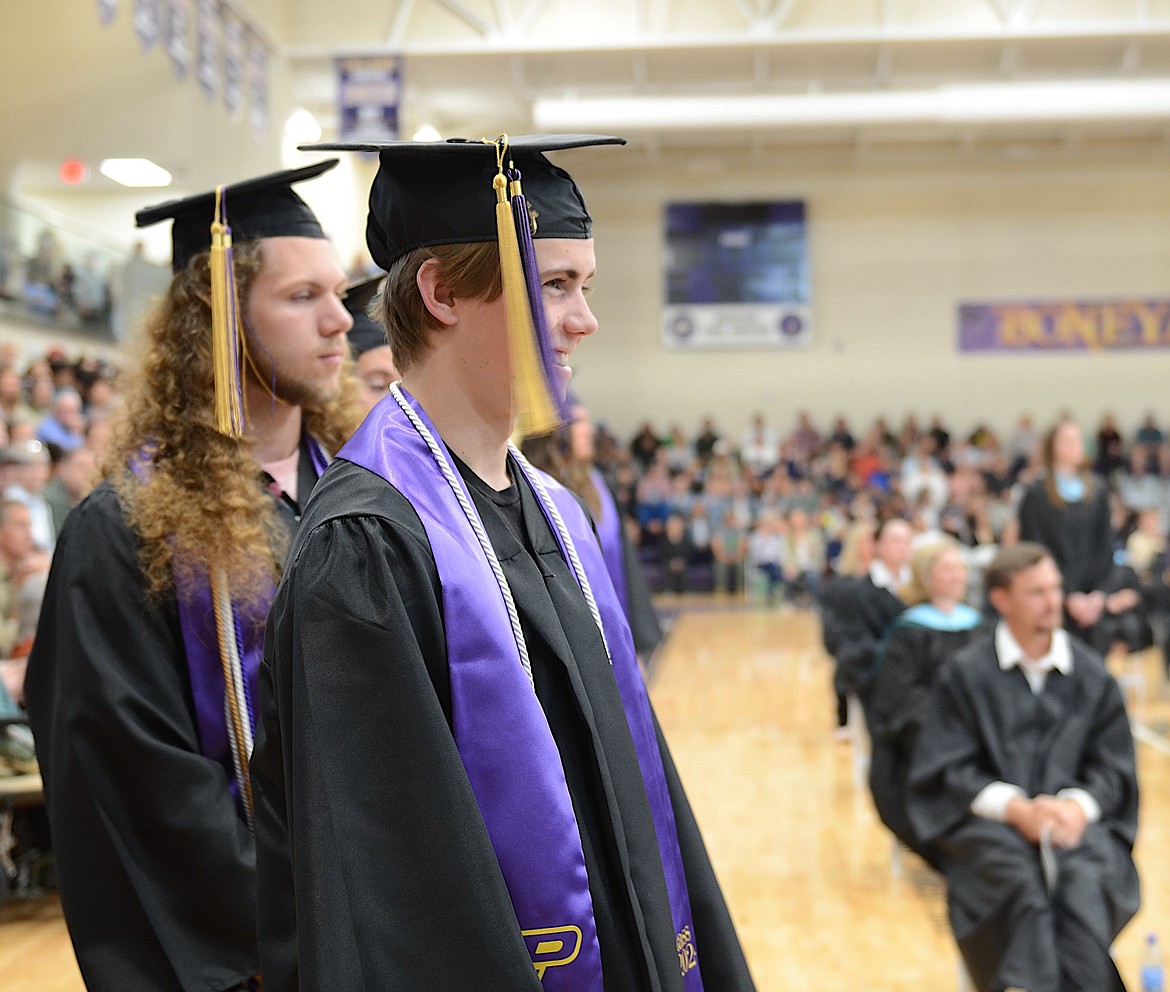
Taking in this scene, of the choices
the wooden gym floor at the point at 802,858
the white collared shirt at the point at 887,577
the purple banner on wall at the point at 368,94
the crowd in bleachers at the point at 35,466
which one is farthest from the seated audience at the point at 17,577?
the purple banner on wall at the point at 368,94

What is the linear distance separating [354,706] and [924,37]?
14082mm

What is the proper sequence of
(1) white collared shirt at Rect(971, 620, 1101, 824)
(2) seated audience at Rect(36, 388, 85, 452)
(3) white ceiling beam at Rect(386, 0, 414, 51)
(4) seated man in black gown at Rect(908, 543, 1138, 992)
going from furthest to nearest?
1. (3) white ceiling beam at Rect(386, 0, 414, 51)
2. (2) seated audience at Rect(36, 388, 85, 452)
3. (1) white collared shirt at Rect(971, 620, 1101, 824)
4. (4) seated man in black gown at Rect(908, 543, 1138, 992)

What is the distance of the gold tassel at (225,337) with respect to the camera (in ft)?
6.53

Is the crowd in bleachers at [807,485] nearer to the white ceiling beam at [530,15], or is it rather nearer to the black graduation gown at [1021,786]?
the white ceiling beam at [530,15]

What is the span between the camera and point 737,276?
67.6 ft

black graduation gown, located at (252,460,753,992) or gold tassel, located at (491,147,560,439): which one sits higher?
gold tassel, located at (491,147,560,439)

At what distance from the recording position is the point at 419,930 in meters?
1.27

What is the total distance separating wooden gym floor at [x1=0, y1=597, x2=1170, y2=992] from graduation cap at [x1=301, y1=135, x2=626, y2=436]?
3.50 metres

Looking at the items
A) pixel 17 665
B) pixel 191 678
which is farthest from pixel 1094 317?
pixel 191 678

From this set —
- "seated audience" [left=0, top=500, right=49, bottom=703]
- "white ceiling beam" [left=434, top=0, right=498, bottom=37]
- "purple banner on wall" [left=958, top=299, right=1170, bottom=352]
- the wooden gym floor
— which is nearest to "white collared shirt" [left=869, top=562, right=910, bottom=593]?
the wooden gym floor

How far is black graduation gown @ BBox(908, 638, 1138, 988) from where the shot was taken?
3.75m

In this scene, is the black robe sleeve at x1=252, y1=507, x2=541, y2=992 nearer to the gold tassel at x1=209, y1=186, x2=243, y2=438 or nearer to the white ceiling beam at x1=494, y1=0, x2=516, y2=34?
the gold tassel at x1=209, y1=186, x2=243, y2=438

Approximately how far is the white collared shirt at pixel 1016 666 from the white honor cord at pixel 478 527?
9.73ft

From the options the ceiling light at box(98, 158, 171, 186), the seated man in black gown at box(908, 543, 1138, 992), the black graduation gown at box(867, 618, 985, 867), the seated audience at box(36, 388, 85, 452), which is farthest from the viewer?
the ceiling light at box(98, 158, 171, 186)
